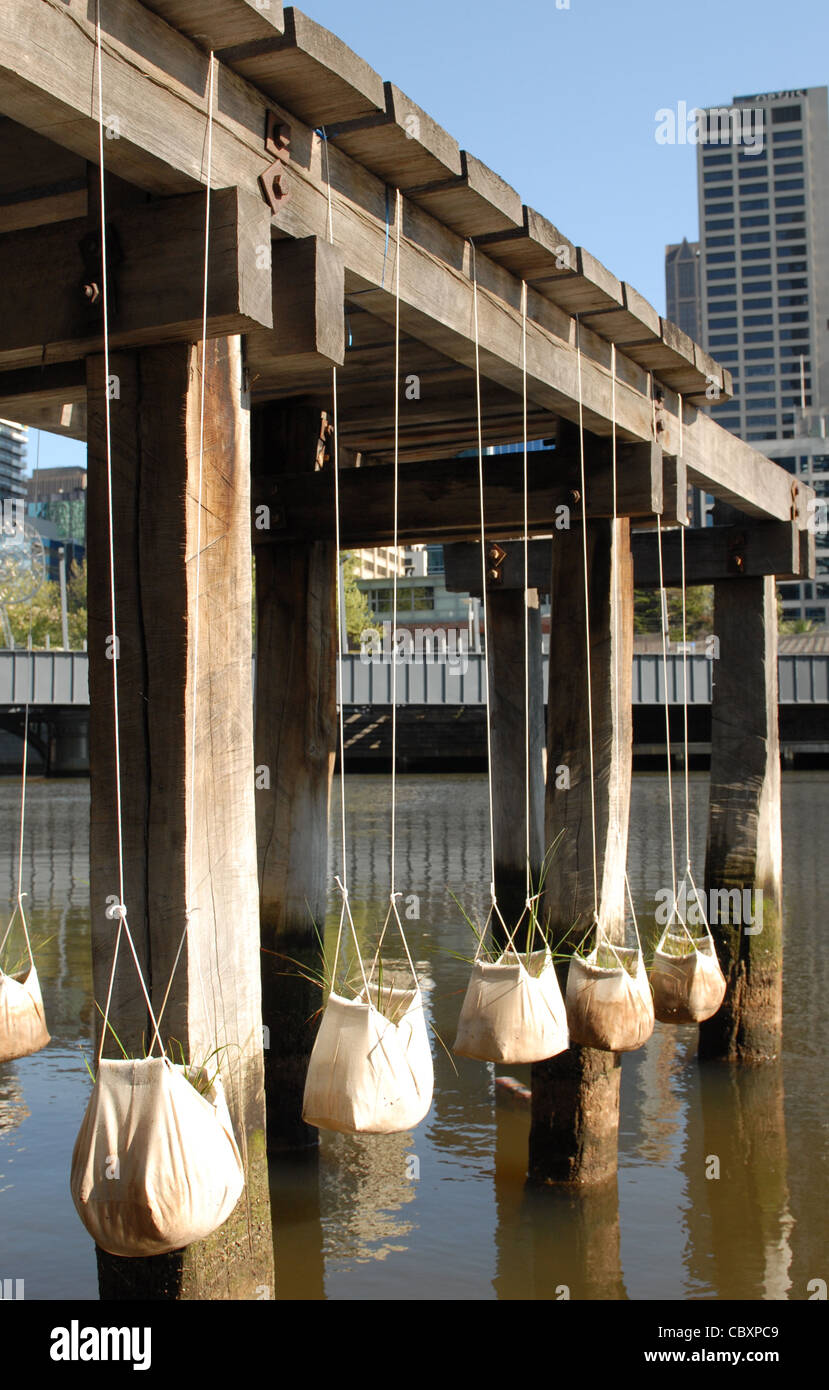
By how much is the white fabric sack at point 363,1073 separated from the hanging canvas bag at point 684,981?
309cm

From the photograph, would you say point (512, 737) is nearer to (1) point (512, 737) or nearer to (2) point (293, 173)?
Result: (1) point (512, 737)

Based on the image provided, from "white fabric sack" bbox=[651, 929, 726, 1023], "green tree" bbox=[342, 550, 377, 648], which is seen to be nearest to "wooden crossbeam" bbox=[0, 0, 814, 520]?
"white fabric sack" bbox=[651, 929, 726, 1023]

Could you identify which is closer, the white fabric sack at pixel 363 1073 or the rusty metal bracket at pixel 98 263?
the rusty metal bracket at pixel 98 263

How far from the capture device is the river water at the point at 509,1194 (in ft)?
18.9

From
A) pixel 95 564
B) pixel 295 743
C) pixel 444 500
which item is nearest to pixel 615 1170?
pixel 295 743

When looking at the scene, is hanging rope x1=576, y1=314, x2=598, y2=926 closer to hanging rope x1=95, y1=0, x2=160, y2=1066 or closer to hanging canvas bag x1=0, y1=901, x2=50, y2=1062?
hanging canvas bag x1=0, y1=901, x2=50, y2=1062

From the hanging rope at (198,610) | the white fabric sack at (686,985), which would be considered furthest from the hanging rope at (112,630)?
the white fabric sack at (686,985)

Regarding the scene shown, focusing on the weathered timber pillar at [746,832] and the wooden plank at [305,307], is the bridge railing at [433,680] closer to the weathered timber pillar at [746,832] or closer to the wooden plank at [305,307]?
the weathered timber pillar at [746,832]

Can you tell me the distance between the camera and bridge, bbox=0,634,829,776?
131 feet

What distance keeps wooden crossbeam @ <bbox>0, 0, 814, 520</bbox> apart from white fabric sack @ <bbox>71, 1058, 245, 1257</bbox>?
230 cm

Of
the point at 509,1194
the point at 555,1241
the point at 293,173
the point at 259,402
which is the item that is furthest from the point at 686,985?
the point at 293,173

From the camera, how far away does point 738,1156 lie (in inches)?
289
